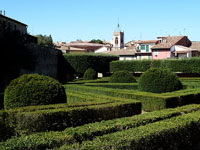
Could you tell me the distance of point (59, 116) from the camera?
304 inches

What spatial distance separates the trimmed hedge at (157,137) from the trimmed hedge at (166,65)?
26.0 metres

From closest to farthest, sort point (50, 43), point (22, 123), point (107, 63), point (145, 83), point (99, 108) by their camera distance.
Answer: point (22, 123), point (99, 108), point (145, 83), point (107, 63), point (50, 43)

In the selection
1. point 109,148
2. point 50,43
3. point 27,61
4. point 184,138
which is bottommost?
point 184,138

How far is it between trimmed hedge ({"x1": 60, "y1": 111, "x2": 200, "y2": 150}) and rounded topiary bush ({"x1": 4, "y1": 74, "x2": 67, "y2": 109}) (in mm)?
4549

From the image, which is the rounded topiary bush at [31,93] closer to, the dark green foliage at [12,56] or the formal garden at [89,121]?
the formal garden at [89,121]

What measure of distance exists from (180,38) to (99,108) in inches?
1826

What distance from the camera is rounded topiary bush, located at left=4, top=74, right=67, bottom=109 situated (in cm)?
934

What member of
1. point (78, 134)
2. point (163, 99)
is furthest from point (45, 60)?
point (78, 134)

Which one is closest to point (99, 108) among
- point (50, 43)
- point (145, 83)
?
point (145, 83)

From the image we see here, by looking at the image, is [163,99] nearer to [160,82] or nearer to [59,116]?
[160,82]

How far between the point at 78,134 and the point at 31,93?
4.35 metres

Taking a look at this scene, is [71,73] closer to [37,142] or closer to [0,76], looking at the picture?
[0,76]

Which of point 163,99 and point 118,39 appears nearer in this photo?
point 163,99

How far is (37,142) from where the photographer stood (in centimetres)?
480
